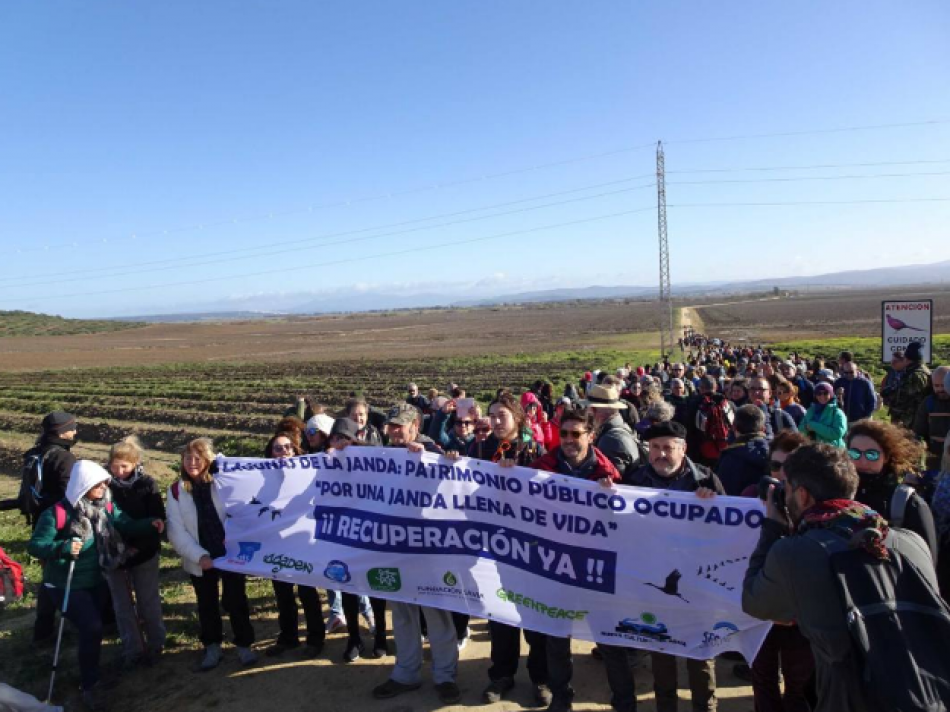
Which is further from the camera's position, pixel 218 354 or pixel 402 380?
pixel 218 354

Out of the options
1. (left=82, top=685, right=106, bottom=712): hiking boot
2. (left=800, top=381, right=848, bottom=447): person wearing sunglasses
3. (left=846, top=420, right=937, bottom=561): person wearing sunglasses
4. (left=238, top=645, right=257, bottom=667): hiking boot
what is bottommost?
(left=82, top=685, right=106, bottom=712): hiking boot

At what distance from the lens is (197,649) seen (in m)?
5.43

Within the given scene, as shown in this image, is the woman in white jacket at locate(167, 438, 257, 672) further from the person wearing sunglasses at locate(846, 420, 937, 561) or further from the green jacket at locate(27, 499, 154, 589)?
the person wearing sunglasses at locate(846, 420, 937, 561)

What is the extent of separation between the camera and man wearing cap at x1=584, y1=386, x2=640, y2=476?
4.98 metres

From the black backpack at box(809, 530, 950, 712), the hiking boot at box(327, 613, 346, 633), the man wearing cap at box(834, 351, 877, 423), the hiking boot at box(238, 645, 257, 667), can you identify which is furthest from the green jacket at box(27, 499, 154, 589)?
the man wearing cap at box(834, 351, 877, 423)

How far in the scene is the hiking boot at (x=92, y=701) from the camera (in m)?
4.65

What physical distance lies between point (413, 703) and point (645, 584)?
6.30ft

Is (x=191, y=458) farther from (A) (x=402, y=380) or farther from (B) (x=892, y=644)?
(A) (x=402, y=380)

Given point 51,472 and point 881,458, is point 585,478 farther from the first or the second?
point 51,472

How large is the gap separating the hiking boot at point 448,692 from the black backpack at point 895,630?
2.98 metres

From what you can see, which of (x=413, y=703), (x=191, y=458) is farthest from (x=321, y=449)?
(x=413, y=703)

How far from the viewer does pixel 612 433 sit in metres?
5.26

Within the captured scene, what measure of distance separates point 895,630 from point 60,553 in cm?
516

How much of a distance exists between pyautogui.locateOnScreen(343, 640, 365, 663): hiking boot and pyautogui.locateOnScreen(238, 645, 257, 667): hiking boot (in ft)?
2.47
